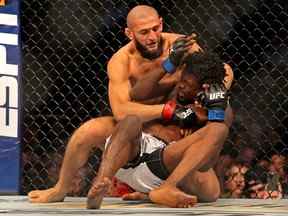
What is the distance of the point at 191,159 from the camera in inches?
135

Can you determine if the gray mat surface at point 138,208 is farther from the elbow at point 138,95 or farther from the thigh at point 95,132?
the elbow at point 138,95

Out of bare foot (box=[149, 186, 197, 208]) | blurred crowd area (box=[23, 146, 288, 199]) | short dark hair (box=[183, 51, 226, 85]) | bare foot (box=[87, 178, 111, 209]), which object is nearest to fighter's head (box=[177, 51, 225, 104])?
short dark hair (box=[183, 51, 226, 85])

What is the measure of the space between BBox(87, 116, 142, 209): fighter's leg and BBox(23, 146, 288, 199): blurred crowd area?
1.53 metres

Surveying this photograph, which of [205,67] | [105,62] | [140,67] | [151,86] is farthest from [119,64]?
[105,62]

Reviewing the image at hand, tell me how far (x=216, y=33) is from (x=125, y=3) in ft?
1.92

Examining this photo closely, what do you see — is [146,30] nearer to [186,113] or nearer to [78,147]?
[186,113]

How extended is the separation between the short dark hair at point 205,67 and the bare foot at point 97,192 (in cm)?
60

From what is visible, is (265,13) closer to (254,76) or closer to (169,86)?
(254,76)

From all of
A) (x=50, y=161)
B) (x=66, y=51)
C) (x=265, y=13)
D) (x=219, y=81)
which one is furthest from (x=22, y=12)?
(x=219, y=81)

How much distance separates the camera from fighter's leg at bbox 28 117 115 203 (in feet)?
12.2

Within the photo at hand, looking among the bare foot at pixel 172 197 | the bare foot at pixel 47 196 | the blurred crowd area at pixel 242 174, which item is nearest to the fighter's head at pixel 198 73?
the bare foot at pixel 172 197

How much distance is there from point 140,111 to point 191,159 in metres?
0.38

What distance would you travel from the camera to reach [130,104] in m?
3.72

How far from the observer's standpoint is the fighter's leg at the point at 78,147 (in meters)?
3.71
